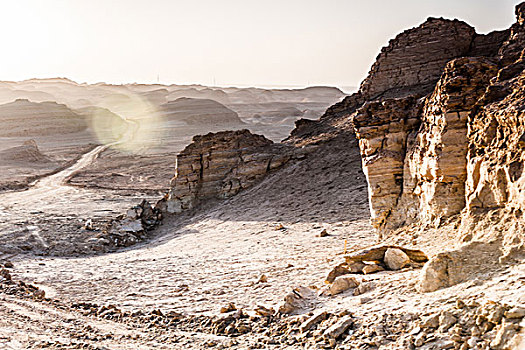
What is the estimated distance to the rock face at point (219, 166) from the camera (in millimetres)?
19797

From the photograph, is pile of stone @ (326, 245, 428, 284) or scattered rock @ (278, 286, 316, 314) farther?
pile of stone @ (326, 245, 428, 284)

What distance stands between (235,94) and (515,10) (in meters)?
158

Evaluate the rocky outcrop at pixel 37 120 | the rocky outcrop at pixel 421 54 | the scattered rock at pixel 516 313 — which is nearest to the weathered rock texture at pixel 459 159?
the scattered rock at pixel 516 313

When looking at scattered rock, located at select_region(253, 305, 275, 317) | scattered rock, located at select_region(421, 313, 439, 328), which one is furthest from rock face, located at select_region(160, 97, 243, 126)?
scattered rock, located at select_region(421, 313, 439, 328)

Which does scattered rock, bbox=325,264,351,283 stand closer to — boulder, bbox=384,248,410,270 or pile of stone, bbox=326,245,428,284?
pile of stone, bbox=326,245,428,284

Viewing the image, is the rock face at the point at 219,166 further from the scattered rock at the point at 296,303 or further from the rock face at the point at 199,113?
the rock face at the point at 199,113

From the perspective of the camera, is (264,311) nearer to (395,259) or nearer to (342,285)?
(342,285)

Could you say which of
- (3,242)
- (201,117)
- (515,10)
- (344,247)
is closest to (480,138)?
(344,247)

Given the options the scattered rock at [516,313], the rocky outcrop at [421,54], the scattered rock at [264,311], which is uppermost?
the rocky outcrop at [421,54]

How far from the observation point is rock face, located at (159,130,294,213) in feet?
65.0

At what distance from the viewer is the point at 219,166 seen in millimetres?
20453

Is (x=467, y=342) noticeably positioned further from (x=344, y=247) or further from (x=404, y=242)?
(x=344, y=247)

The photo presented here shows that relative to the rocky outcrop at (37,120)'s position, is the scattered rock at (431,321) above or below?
below

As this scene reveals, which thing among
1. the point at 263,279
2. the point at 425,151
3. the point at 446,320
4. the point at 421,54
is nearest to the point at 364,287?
the point at 446,320
